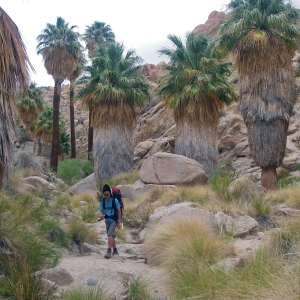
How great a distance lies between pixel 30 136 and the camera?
152 feet

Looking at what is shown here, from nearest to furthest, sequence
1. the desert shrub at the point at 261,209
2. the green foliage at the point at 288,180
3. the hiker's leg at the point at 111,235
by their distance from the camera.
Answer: the hiker's leg at the point at 111,235 → the desert shrub at the point at 261,209 → the green foliage at the point at 288,180

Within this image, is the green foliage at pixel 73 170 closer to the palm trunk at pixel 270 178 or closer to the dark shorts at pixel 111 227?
the palm trunk at pixel 270 178

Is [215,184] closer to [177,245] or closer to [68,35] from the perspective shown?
[177,245]

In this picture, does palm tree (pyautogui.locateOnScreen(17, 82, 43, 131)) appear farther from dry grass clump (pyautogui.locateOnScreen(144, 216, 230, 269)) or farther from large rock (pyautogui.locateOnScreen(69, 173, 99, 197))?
dry grass clump (pyautogui.locateOnScreen(144, 216, 230, 269))

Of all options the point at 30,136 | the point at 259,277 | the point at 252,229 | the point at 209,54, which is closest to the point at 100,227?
the point at 252,229

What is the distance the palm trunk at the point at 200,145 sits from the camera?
22.2 metres

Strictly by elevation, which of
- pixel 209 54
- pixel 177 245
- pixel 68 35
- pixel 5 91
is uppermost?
pixel 68 35

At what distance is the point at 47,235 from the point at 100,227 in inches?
184

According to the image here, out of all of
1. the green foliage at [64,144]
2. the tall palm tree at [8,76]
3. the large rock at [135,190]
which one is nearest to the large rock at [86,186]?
the large rock at [135,190]

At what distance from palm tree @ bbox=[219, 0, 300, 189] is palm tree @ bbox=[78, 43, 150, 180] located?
834 centimetres

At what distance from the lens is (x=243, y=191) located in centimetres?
1414

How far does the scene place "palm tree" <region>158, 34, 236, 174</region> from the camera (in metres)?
22.1

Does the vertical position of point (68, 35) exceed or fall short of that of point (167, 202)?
it exceeds it

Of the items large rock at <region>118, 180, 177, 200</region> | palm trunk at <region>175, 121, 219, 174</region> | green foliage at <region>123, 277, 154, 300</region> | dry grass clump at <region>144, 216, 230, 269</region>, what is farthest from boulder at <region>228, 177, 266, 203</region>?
green foliage at <region>123, 277, 154, 300</region>
